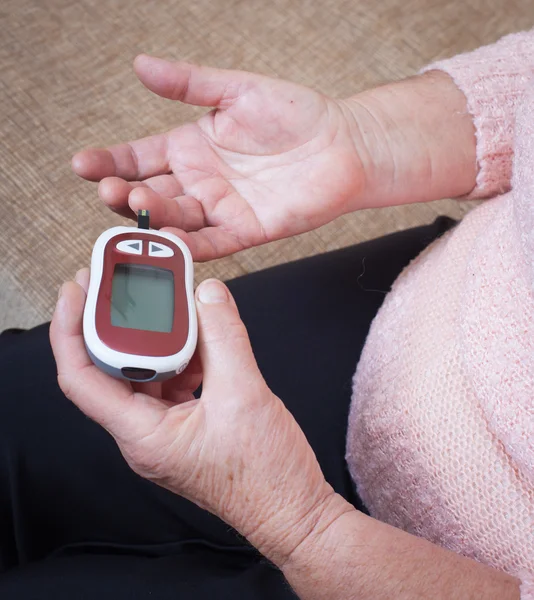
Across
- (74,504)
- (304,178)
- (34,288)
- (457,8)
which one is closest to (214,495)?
(74,504)

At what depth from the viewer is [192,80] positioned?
2.22 feet

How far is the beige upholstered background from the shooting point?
107 cm

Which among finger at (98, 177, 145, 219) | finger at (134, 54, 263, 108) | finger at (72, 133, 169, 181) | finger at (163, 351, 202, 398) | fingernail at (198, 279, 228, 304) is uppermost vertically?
finger at (134, 54, 263, 108)

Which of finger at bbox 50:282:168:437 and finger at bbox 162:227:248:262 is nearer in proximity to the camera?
finger at bbox 50:282:168:437

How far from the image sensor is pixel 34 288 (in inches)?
41.3

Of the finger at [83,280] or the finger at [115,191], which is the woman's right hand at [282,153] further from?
the finger at [83,280]

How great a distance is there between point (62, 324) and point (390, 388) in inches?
12.0

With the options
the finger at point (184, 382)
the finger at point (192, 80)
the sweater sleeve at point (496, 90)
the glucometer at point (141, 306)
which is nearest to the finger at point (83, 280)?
the glucometer at point (141, 306)

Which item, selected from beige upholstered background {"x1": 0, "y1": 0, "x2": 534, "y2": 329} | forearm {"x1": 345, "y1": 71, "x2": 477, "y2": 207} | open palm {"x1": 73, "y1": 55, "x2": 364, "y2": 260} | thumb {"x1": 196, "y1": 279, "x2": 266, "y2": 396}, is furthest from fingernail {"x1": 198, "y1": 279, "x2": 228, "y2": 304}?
beige upholstered background {"x1": 0, "y1": 0, "x2": 534, "y2": 329}

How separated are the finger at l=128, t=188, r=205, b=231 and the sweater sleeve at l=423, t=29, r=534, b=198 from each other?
309 mm

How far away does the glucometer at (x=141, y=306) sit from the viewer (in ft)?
1.68

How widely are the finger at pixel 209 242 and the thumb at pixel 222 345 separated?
10 centimetres

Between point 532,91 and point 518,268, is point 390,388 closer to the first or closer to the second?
point 518,268

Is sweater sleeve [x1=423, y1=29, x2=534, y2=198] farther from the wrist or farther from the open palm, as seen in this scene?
the wrist
